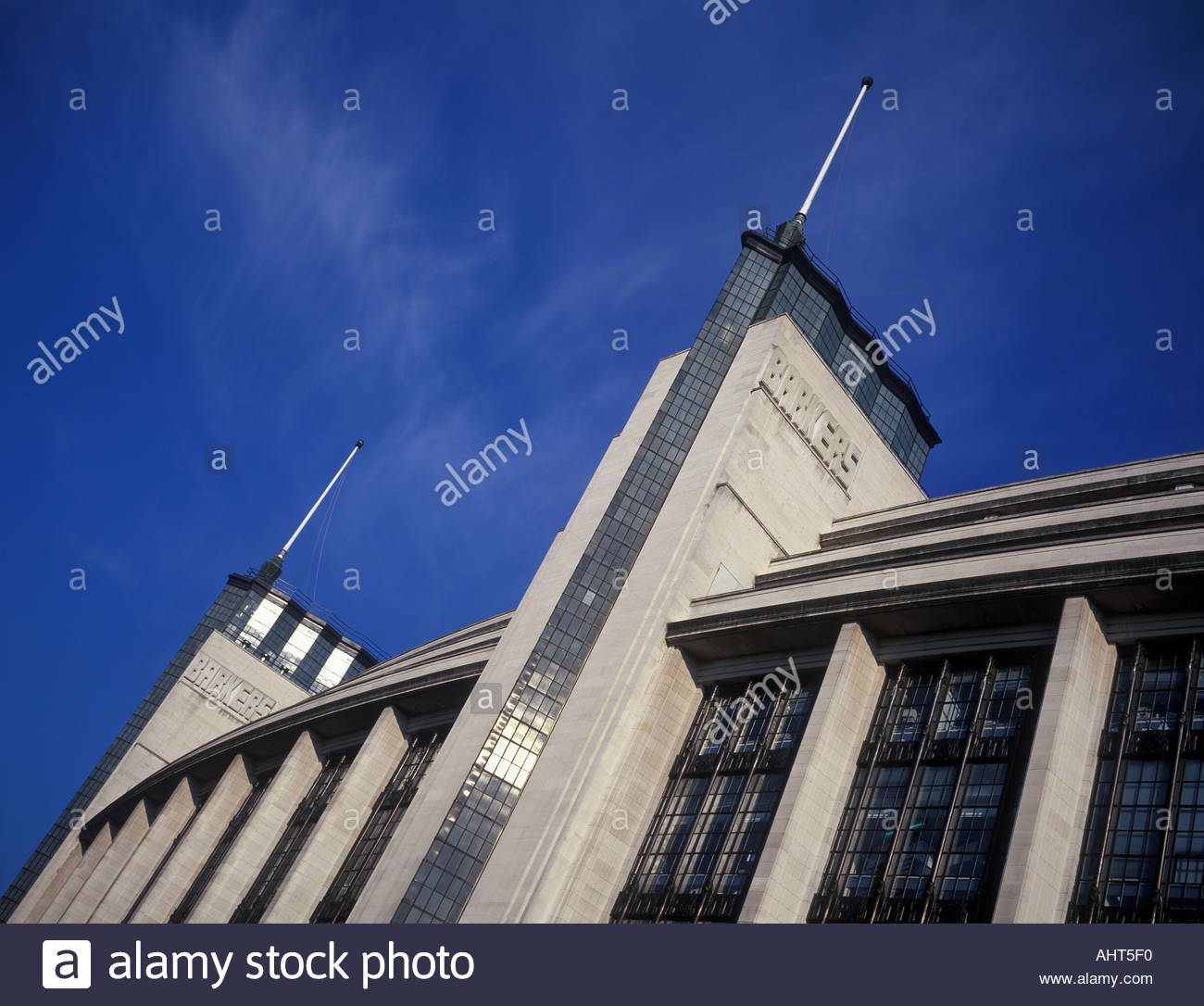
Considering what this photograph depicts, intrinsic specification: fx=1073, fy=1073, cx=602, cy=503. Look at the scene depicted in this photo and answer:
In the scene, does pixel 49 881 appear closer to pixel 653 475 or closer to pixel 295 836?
pixel 295 836

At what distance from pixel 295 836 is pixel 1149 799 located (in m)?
44.8

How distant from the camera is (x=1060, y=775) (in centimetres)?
3012

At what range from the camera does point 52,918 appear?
84.0 m

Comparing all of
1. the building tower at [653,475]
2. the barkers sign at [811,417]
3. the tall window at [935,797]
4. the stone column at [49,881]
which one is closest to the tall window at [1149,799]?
the tall window at [935,797]

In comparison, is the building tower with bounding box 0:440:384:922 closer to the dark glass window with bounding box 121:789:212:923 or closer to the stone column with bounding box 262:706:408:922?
the dark glass window with bounding box 121:789:212:923

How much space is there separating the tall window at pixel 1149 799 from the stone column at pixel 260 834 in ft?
149

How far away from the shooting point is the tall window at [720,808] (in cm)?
3653

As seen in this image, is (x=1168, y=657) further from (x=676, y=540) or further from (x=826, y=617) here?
(x=676, y=540)

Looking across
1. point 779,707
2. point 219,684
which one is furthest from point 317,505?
point 779,707

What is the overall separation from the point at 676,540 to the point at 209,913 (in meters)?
33.5

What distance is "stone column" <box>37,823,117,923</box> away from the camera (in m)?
86.1

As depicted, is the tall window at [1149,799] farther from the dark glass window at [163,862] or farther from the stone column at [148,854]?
the stone column at [148,854]

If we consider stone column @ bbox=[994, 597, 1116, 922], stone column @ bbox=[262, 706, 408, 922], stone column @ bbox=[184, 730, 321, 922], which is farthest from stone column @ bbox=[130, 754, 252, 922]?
stone column @ bbox=[994, 597, 1116, 922]

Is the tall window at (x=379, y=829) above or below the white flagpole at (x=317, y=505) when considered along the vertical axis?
below
